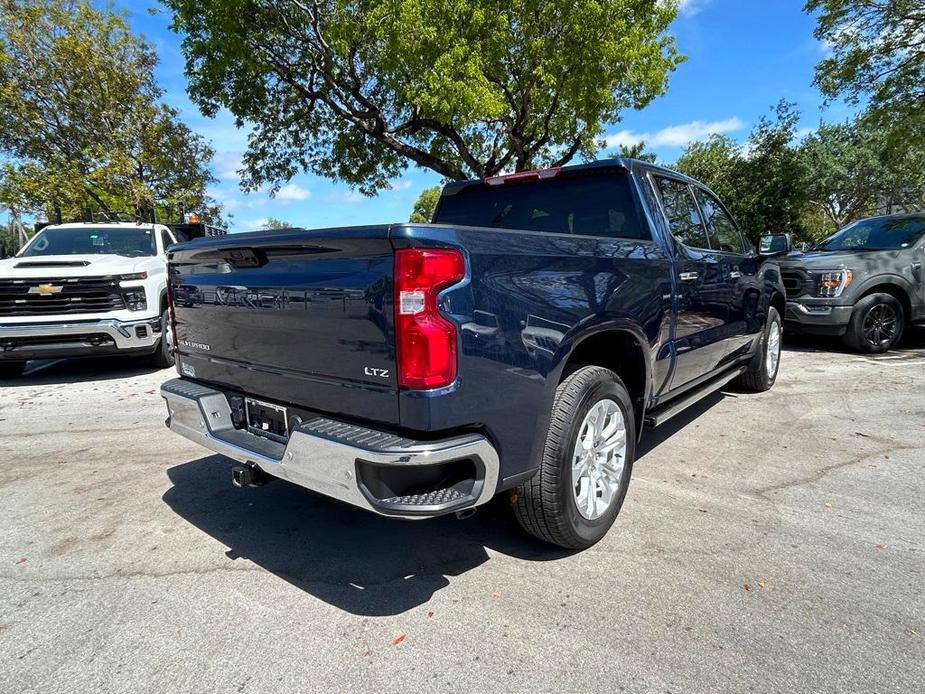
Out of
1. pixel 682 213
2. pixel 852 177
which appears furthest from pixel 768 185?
pixel 682 213

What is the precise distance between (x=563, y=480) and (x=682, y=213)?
240cm

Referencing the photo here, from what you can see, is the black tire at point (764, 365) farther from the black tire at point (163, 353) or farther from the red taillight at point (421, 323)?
the black tire at point (163, 353)

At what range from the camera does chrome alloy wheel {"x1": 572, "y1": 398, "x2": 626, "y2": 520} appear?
106 inches

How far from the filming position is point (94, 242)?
792 centimetres

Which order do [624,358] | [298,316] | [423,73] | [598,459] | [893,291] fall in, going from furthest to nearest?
[423,73] < [893,291] < [624,358] < [598,459] < [298,316]

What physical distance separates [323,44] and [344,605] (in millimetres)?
13328

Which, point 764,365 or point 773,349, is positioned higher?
point 773,349

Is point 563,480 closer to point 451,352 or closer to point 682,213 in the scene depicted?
point 451,352

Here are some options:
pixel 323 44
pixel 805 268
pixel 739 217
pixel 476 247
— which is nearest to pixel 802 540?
pixel 476 247

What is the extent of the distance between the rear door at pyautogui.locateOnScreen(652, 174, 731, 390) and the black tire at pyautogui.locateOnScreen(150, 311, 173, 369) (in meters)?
6.30

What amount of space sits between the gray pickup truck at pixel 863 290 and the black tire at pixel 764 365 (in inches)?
83.0

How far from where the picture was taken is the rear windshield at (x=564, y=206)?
137 inches

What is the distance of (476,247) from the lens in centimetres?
211

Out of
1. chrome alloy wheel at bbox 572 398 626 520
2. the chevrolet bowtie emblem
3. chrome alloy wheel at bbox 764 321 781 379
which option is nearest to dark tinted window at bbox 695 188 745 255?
chrome alloy wheel at bbox 764 321 781 379
